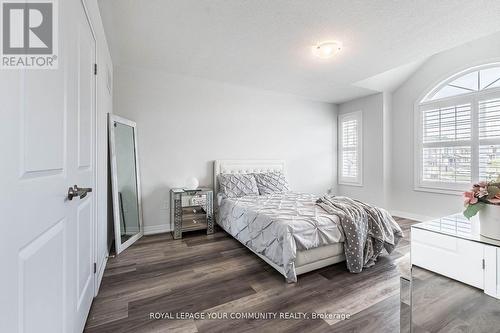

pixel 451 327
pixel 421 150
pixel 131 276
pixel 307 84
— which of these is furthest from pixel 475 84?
pixel 131 276

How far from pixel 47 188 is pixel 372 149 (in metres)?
5.19

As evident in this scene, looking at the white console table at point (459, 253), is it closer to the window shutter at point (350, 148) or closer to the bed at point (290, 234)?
the bed at point (290, 234)

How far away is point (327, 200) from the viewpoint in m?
2.80

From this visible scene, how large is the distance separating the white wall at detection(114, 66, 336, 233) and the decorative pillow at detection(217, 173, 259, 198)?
348 millimetres

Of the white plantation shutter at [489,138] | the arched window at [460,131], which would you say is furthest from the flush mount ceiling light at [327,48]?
the white plantation shutter at [489,138]

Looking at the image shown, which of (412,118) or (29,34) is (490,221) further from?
(412,118)

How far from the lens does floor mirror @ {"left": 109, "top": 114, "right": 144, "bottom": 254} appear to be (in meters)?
2.70

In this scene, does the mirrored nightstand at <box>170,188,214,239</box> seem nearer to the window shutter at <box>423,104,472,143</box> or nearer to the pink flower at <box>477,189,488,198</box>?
the pink flower at <box>477,189,488,198</box>

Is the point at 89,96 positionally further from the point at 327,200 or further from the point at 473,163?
the point at 473,163

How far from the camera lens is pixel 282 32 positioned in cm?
238

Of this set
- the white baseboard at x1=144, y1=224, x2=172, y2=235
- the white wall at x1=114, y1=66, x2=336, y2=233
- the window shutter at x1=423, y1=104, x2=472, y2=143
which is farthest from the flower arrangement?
the white baseboard at x1=144, y1=224, x2=172, y2=235

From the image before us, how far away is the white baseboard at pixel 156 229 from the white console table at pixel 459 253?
3.30 meters

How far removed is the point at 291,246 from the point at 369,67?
2999 millimetres

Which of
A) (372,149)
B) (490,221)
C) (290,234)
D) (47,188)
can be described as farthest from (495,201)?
(372,149)
